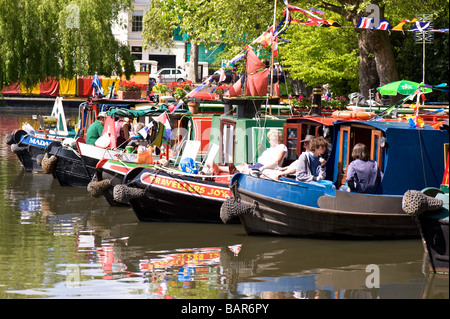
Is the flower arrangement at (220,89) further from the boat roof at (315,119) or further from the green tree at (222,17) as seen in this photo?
the boat roof at (315,119)

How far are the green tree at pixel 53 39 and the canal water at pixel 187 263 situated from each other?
2034 centimetres

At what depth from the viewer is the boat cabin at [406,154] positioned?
14.3 meters

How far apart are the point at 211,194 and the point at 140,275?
3981mm

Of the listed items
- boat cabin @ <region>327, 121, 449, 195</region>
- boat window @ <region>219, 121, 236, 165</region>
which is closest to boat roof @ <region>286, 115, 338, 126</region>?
boat cabin @ <region>327, 121, 449, 195</region>

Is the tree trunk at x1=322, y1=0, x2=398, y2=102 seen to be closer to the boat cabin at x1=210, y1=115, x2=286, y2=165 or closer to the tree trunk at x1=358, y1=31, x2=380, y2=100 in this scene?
the tree trunk at x1=358, y1=31, x2=380, y2=100

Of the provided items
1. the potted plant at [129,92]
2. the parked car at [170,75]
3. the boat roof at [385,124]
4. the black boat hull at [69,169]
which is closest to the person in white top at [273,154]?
the boat roof at [385,124]

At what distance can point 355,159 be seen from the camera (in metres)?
14.5

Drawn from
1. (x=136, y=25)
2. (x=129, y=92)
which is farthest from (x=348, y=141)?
(x=136, y=25)

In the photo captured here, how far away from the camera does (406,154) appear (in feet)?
47.2

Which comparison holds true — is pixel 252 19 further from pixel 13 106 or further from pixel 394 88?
pixel 13 106

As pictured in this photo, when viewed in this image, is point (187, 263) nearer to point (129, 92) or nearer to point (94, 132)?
point (94, 132)

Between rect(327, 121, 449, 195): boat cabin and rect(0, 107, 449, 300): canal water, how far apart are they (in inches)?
40.6

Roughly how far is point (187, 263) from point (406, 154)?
4.16 metres

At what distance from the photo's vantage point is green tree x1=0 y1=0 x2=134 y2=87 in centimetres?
3681
